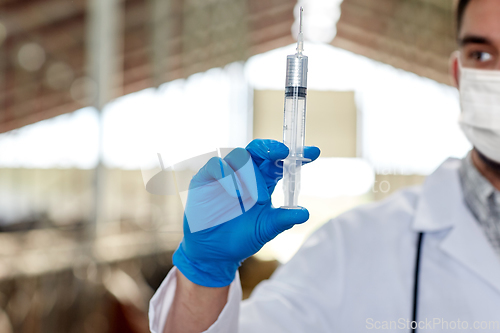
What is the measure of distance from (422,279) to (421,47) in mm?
3622

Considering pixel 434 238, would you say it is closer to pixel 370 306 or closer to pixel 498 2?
pixel 370 306

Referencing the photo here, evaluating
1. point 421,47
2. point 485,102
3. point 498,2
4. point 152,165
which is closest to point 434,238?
point 485,102

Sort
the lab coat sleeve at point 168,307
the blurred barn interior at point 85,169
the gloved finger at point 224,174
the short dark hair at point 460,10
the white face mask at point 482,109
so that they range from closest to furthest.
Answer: the gloved finger at point 224,174
the lab coat sleeve at point 168,307
the white face mask at point 482,109
the short dark hair at point 460,10
the blurred barn interior at point 85,169

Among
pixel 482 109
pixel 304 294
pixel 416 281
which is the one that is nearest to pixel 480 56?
pixel 482 109

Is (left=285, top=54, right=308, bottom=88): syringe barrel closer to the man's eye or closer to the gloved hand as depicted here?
the gloved hand

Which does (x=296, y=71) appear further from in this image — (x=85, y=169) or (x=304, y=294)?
(x=85, y=169)

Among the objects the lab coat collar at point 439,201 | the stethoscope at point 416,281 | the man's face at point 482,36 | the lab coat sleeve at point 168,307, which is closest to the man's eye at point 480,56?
the man's face at point 482,36

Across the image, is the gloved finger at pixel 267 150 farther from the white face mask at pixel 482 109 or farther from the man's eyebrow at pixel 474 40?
the man's eyebrow at pixel 474 40

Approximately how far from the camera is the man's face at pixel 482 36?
0.80 m

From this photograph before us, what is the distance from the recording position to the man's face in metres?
0.80

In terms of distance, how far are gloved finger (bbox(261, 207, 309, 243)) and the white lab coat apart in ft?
1.19

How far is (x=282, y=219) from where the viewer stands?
0.43 m

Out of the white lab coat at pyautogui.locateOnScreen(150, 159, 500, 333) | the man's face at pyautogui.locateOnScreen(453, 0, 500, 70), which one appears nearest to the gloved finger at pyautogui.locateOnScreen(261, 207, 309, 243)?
the white lab coat at pyautogui.locateOnScreen(150, 159, 500, 333)

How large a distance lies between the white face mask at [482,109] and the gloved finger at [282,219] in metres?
0.50
